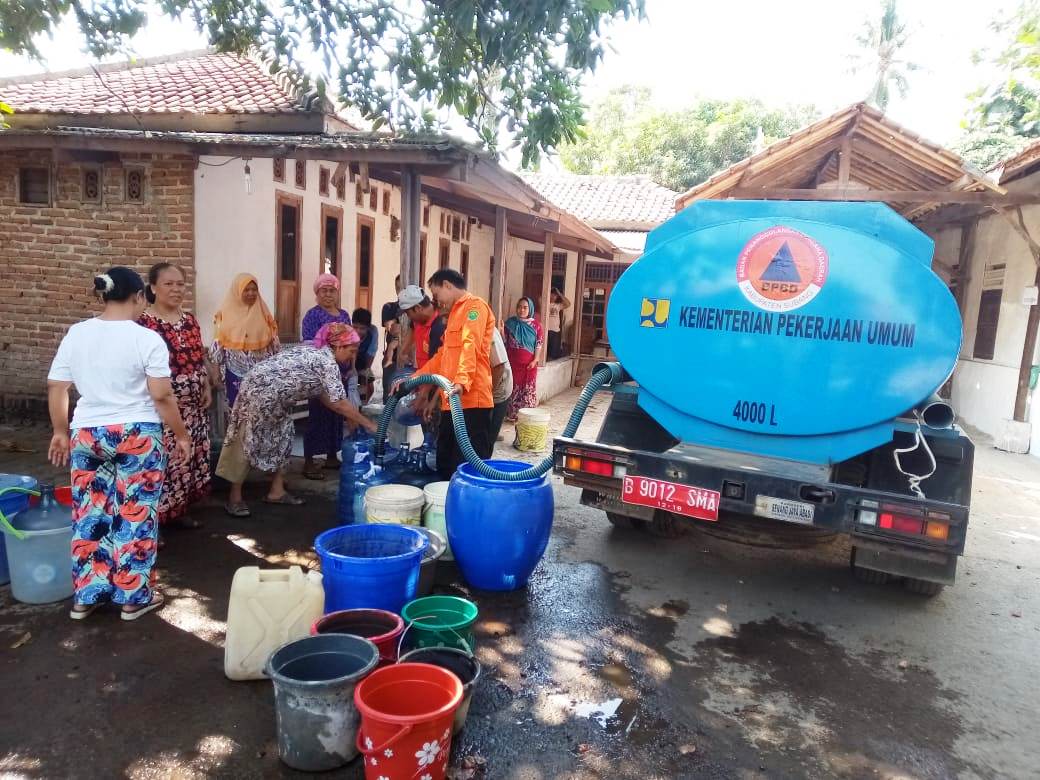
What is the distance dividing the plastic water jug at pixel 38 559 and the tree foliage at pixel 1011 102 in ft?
27.5

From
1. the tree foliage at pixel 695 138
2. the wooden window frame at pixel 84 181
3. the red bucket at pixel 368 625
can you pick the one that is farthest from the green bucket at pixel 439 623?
the tree foliage at pixel 695 138

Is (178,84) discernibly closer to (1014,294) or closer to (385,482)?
(385,482)

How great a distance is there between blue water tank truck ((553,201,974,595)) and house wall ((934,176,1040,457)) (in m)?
6.88

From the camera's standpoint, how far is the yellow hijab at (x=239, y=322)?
5.23 metres

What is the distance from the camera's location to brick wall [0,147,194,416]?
7.19m

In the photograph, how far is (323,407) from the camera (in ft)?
19.5

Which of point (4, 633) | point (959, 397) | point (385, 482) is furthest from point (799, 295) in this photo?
point (959, 397)

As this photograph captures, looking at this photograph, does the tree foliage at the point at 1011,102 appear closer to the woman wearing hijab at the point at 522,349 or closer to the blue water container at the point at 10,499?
the woman wearing hijab at the point at 522,349

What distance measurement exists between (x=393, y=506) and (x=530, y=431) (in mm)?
3878

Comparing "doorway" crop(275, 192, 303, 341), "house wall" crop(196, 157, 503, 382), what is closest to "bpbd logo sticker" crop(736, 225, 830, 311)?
"house wall" crop(196, 157, 503, 382)

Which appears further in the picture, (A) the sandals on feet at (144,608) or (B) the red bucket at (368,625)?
(A) the sandals on feet at (144,608)

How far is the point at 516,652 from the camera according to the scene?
3.35 metres

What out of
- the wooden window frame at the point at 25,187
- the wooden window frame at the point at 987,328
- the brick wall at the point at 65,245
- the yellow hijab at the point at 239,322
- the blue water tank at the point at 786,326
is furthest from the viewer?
the wooden window frame at the point at 987,328

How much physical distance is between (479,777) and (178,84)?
976 centimetres
